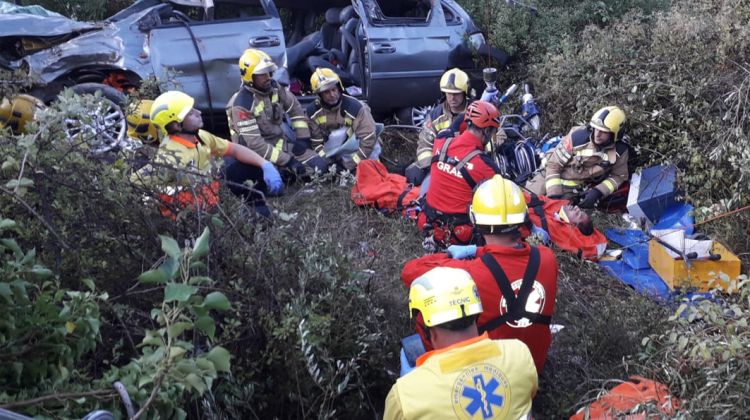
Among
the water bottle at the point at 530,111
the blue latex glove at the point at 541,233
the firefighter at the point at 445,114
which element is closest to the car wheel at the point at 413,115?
the firefighter at the point at 445,114

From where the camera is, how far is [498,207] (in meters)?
4.51

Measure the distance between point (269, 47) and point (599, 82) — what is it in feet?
11.1

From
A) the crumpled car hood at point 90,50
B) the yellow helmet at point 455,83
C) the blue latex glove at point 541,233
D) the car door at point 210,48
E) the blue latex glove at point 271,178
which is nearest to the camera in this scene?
the blue latex glove at point 541,233

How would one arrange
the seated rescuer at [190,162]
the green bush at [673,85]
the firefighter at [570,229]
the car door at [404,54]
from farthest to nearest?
1. the car door at [404,54]
2. the green bush at [673,85]
3. the firefighter at [570,229]
4. the seated rescuer at [190,162]

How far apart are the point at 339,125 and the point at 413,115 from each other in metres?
1.25

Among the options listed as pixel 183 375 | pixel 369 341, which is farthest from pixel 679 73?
pixel 183 375

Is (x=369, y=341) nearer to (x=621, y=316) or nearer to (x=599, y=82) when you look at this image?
(x=621, y=316)

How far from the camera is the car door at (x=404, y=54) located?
9.02 m

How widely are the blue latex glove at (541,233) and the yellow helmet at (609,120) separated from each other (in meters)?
1.31

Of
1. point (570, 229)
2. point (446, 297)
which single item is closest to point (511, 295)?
point (446, 297)

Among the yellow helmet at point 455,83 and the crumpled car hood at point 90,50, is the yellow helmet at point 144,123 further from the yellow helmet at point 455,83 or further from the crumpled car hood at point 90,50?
the yellow helmet at point 455,83

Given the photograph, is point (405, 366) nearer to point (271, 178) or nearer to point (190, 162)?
point (190, 162)

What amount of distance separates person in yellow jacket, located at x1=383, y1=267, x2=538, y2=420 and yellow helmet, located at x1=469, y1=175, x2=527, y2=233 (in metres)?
1.17

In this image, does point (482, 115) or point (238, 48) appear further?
point (238, 48)
